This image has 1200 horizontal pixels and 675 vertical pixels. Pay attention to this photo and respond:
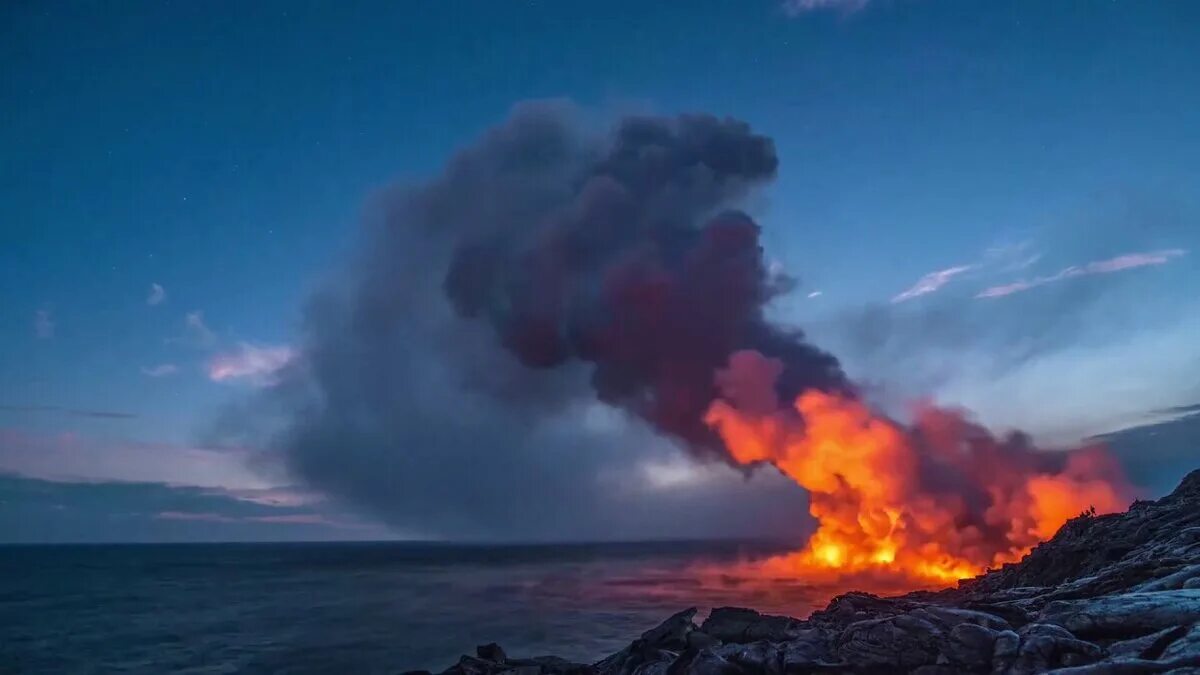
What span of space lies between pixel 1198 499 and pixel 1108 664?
3408 centimetres

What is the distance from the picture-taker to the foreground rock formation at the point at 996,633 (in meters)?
20.7

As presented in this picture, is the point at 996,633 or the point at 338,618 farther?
the point at 338,618

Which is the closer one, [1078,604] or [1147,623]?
[1147,623]

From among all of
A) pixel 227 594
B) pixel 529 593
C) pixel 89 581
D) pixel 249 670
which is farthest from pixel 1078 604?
pixel 89 581

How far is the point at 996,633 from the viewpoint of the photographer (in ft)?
75.9

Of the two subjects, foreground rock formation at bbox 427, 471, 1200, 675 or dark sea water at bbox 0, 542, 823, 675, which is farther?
dark sea water at bbox 0, 542, 823, 675

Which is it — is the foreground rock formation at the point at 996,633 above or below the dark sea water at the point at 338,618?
above

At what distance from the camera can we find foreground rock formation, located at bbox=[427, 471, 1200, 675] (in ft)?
67.9

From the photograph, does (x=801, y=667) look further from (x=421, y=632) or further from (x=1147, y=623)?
(x=421, y=632)

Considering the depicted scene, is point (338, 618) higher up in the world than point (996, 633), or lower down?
lower down

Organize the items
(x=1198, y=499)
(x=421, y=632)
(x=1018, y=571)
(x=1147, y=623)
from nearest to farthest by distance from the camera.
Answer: (x=1147, y=623), (x=1198, y=499), (x=1018, y=571), (x=421, y=632)

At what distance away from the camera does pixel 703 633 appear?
34375mm

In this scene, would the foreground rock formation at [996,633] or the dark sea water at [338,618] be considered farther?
the dark sea water at [338,618]

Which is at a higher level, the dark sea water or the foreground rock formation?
the foreground rock formation
